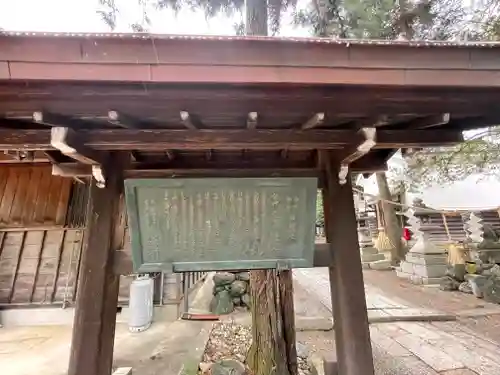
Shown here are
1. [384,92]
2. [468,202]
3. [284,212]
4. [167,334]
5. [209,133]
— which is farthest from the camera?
[468,202]

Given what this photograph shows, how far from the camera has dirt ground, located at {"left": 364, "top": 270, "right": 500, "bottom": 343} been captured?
5.92 m

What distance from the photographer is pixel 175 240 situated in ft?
7.75

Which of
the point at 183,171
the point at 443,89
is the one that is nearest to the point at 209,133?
the point at 183,171

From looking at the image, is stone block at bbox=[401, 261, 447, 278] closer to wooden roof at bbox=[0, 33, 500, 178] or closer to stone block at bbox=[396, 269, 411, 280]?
stone block at bbox=[396, 269, 411, 280]

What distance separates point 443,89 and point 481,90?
18 centimetres

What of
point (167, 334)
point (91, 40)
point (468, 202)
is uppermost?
point (468, 202)

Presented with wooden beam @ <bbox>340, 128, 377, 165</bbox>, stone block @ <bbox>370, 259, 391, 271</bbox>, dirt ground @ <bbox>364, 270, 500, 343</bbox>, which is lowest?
dirt ground @ <bbox>364, 270, 500, 343</bbox>

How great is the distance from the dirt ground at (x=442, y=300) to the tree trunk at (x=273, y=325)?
154 inches

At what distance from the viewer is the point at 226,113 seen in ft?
5.78

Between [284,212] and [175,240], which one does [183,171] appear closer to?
[175,240]

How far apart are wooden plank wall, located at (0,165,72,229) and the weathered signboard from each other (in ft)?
18.4

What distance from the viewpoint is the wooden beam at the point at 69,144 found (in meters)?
1.70

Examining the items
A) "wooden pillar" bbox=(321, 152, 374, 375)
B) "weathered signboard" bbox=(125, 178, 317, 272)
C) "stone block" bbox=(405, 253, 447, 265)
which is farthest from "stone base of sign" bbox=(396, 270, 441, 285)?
"weathered signboard" bbox=(125, 178, 317, 272)

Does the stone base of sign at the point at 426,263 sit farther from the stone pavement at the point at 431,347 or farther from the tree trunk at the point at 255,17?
the tree trunk at the point at 255,17
